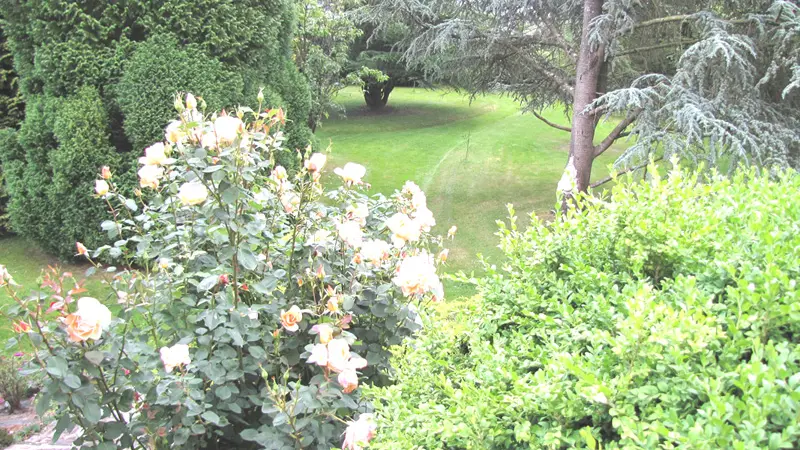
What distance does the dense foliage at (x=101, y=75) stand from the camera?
18.2ft

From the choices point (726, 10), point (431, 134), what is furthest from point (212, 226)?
point (431, 134)

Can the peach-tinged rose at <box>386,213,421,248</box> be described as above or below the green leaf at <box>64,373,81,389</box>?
above

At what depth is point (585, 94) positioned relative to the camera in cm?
663

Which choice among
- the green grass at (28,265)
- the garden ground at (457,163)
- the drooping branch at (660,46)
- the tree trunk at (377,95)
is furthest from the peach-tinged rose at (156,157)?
the tree trunk at (377,95)

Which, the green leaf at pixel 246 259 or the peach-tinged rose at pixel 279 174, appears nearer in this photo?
the green leaf at pixel 246 259

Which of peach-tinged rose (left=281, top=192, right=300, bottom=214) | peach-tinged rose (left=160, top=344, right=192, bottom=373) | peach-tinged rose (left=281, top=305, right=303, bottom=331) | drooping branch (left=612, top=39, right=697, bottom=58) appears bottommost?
peach-tinged rose (left=160, top=344, right=192, bottom=373)

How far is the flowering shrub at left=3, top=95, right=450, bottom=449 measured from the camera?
2.00m

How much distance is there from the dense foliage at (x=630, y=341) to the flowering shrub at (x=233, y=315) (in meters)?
0.34

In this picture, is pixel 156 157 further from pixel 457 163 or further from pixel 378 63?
pixel 378 63

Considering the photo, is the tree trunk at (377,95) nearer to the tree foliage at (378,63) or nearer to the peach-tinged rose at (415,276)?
the tree foliage at (378,63)

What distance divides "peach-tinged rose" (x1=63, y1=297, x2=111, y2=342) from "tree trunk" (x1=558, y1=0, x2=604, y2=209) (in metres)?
5.37

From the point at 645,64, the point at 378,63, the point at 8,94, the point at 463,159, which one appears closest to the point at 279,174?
the point at 645,64

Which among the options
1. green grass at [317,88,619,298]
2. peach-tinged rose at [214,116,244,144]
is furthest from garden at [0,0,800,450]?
green grass at [317,88,619,298]

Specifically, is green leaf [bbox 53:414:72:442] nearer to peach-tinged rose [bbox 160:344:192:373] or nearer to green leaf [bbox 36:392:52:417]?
green leaf [bbox 36:392:52:417]
